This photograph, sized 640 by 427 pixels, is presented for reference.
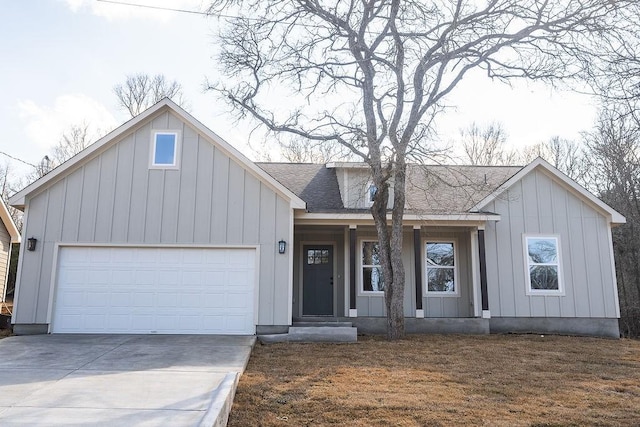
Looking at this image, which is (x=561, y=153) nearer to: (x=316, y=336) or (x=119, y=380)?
(x=316, y=336)

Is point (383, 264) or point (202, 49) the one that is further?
point (202, 49)

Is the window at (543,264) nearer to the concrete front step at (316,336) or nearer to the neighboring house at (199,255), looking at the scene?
the neighboring house at (199,255)

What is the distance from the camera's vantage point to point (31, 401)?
4770mm

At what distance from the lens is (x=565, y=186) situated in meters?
12.1

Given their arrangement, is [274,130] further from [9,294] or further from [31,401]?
[9,294]

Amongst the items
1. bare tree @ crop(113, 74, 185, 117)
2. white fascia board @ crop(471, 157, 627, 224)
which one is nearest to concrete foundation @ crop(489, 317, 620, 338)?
white fascia board @ crop(471, 157, 627, 224)

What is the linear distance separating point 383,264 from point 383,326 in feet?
5.67

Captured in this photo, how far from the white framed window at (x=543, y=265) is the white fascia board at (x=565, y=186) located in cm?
128

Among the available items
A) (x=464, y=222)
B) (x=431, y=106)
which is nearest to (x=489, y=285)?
(x=464, y=222)

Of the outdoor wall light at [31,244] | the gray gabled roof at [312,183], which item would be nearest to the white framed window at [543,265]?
the gray gabled roof at [312,183]

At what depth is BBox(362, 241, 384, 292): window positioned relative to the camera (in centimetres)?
1204

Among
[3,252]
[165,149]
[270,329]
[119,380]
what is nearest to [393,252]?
[270,329]

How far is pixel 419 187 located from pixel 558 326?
4761 mm

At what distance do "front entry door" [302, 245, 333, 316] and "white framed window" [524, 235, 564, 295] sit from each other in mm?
4908
